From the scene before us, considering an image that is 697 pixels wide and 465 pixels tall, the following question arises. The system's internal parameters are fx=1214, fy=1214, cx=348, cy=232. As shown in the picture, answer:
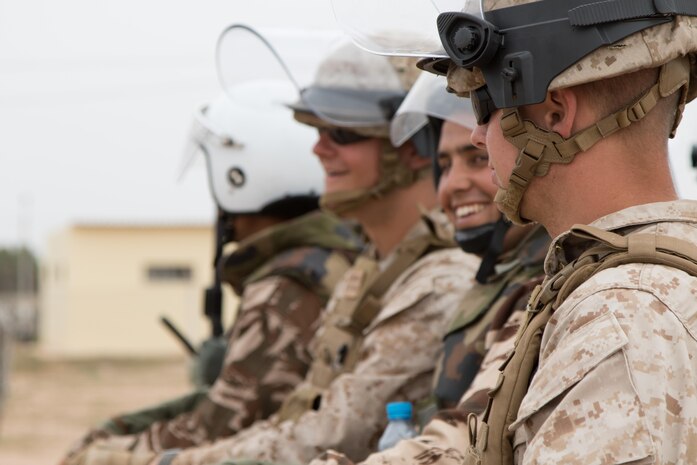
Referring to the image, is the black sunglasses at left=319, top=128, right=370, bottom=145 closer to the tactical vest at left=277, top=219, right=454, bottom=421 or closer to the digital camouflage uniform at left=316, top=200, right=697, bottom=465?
the tactical vest at left=277, top=219, right=454, bottom=421

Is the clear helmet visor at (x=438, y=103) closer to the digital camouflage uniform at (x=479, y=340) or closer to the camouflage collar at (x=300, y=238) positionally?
the digital camouflage uniform at (x=479, y=340)

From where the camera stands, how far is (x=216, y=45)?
562 cm

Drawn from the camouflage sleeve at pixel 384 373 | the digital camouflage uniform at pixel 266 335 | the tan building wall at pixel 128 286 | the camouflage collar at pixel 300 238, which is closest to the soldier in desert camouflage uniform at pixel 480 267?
the camouflage sleeve at pixel 384 373

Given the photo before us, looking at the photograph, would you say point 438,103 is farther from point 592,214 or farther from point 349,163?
point 592,214

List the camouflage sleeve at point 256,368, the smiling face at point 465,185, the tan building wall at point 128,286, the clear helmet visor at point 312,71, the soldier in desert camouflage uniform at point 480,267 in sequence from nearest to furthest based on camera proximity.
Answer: the soldier in desert camouflage uniform at point 480,267, the smiling face at point 465,185, the clear helmet visor at point 312,71, the camouflage sleeve at point 256,368, the tan building wall at point 128,286

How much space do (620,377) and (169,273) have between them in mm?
30704

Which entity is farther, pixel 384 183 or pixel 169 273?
pixel 169 273

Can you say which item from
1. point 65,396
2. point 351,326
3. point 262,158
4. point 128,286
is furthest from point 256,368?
point 128,286

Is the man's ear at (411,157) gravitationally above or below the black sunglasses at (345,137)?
below

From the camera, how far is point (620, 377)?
6.35 ft

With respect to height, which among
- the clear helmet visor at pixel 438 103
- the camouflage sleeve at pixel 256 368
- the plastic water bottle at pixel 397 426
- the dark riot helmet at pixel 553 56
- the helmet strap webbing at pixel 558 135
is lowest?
the camouflage sleeve at pixel 256 368

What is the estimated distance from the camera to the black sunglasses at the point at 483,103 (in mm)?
2375

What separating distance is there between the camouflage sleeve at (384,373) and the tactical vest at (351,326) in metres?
0.23

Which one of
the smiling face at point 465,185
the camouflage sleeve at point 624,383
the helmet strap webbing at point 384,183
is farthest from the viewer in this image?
the helmet strap webbing at point 384,183
